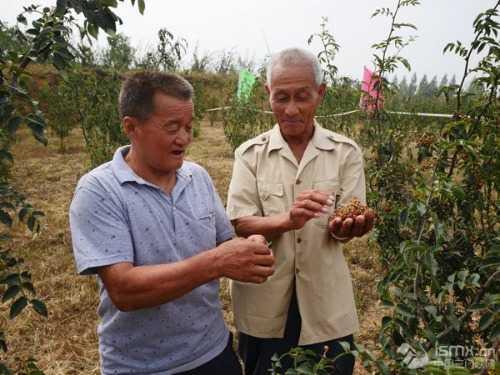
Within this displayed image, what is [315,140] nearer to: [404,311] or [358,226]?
[358,226]

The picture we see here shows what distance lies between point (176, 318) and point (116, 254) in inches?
13.1

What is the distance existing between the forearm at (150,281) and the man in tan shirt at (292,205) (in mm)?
392

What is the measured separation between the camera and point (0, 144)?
4.63 ft

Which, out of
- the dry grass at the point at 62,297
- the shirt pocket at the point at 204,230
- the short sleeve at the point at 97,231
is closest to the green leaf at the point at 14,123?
the short sleeve at the point at 97,231

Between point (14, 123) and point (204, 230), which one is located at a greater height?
point (14, 123)

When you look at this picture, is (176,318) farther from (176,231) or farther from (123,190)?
(123,190)

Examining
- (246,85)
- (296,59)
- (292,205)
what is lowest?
(292,205)

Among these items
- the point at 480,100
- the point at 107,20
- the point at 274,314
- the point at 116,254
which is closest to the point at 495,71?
the point at 480,100

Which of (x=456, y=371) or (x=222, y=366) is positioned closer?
(x=456, y=371)

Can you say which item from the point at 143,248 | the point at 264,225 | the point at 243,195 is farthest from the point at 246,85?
the point at 143,248

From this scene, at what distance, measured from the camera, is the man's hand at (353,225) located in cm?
145

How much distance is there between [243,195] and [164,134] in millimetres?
436

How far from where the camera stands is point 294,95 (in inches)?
62.5

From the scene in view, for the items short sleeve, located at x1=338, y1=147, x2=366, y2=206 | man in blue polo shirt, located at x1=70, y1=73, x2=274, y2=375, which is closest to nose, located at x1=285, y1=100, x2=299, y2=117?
short sleeve, located at x1=338, y1=147, x2=366, y2=206
